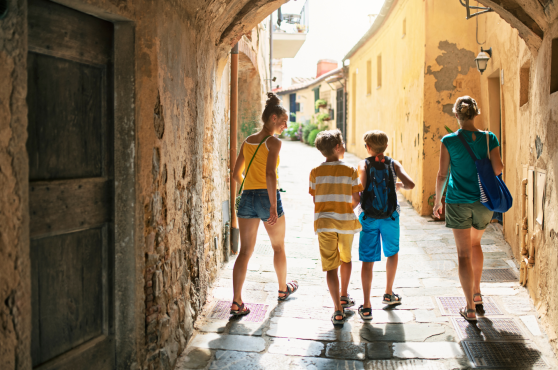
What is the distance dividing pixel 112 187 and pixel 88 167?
0.63 feet

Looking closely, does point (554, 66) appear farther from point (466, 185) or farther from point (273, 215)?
point (273, 215)

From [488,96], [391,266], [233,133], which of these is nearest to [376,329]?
[391,266]

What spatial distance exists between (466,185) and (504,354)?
1.18 m

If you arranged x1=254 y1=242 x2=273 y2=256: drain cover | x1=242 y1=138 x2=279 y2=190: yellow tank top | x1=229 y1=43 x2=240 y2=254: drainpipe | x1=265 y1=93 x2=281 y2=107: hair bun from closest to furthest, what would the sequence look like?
x1=242 y1=138 x2=279 y2=190: yellow tank top < x1=265 y1=93 x2=281 y2=107: hair bun < x1=229 y1=43 x2=240 y2=254: drainpipe < x1=254 y1=242 x2=273 y2=256: drain cover

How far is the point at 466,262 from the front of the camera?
3615 millimetres

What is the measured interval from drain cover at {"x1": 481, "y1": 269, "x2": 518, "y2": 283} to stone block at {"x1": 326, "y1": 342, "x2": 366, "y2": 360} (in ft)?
6.58

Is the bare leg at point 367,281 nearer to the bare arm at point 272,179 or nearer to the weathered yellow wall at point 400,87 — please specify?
the bare arm at point 272,179

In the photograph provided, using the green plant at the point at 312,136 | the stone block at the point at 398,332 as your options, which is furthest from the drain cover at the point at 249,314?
the green plant at the point at 312,136

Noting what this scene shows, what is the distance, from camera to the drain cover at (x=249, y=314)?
379 centimetres

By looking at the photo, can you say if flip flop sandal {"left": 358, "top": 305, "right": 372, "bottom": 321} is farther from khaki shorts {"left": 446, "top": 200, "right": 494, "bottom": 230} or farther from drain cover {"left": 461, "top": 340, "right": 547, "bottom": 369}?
khaki shorts {"left": 446, "top": 200, "right": 494, "bottom": 230}

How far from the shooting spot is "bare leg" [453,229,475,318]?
3611 mm

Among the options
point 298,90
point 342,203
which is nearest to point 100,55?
point 342,203

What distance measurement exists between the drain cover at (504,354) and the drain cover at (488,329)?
10cm

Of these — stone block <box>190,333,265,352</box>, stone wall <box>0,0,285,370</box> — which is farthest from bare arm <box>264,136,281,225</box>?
stone block <box>190,333,265,352</box>
